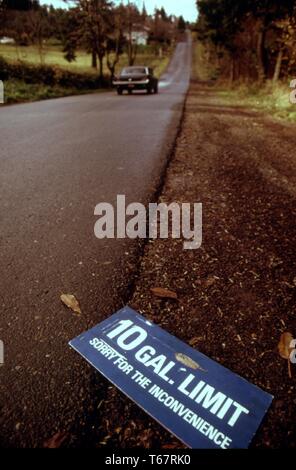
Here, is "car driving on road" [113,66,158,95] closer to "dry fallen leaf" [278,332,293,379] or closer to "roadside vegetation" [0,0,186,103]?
"roadside vegetation" [0,0,186,103]

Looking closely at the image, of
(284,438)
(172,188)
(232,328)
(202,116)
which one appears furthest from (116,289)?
(202,116)

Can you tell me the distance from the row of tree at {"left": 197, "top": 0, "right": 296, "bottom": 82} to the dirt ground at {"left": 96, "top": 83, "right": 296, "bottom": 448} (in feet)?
26.5

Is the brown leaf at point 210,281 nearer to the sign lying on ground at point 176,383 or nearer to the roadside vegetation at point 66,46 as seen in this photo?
the sign lying on ground at point 176,383

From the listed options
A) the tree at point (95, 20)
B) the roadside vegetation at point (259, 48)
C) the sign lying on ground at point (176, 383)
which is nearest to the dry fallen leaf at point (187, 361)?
the sign lying on ground at point (176, 383)

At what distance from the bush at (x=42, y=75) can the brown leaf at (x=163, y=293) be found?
18332 millimetres

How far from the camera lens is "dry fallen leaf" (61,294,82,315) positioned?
6.59 ft

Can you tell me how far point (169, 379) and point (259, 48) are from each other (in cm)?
2089

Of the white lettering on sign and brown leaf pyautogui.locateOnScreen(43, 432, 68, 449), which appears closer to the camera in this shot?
brown leaf pyautogui.locateOnScreen(43, 432, 68, 449)

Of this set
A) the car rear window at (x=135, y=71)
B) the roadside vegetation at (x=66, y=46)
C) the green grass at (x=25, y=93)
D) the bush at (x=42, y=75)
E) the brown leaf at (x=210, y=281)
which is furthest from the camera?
the car rear window at (x=135, y=71)

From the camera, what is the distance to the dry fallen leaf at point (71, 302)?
201 centimetres

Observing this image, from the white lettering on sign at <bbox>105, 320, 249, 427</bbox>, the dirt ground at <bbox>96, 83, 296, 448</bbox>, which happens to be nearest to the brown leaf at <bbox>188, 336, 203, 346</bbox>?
the dirt ground at <bbox>96, 83, 296, 448</bbox>

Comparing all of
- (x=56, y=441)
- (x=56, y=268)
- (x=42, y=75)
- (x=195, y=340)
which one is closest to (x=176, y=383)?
(x=195, y=340)

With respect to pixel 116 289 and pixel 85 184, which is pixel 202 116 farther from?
pixel 116 289

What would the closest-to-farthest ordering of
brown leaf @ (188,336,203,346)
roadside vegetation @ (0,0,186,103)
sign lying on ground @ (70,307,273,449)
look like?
sign lying on ground @ (70,307,273,449), brown leaf @ (188,336,203,346), roadside vegetation @ (0,0,186,103)
